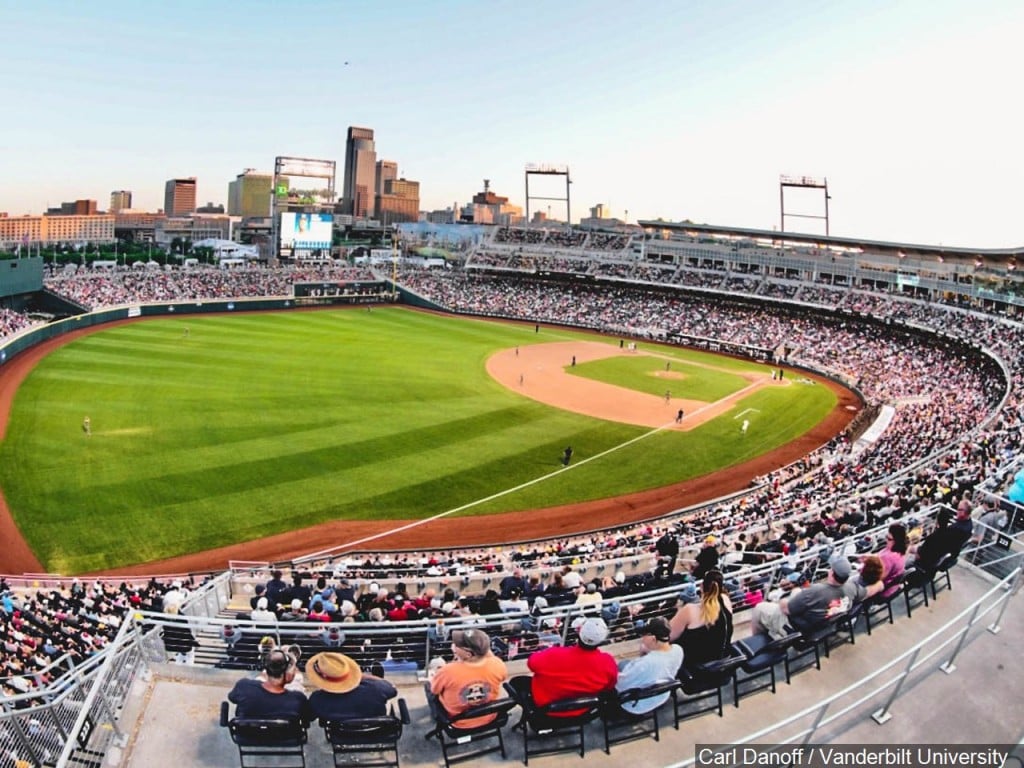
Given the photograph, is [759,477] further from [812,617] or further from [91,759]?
[91,759]

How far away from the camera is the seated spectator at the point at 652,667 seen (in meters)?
6.51

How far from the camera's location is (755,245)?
7931 centimetres

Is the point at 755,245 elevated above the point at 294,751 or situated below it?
above

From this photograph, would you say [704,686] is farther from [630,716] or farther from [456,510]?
[456,510]

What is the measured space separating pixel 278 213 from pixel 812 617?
95256 millimetres

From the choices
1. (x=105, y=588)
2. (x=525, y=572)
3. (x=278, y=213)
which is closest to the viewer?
(x=525, y=572)

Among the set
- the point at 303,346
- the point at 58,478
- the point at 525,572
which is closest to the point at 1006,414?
the point at 525,572

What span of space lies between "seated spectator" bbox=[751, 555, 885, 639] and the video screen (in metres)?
90.3

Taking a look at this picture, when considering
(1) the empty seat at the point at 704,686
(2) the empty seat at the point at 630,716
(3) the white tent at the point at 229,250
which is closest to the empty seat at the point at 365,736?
(2) the empty seat at the point at 630,716

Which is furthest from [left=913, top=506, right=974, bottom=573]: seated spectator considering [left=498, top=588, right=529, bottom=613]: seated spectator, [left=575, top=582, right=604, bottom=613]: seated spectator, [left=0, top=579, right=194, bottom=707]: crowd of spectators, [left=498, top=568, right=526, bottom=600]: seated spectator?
[left=0, top=579, right=194, bottom=707]: crowd of spectators

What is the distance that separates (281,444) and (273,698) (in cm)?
2700

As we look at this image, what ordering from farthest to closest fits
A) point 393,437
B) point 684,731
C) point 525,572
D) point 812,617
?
1. point 393,437
2. point 525,572
3. point 812,617
4. point 684,731

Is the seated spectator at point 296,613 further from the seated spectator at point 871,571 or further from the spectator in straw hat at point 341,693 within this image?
the seated spectator at point 871,571

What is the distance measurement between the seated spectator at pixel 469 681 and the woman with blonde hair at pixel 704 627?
192 cm
